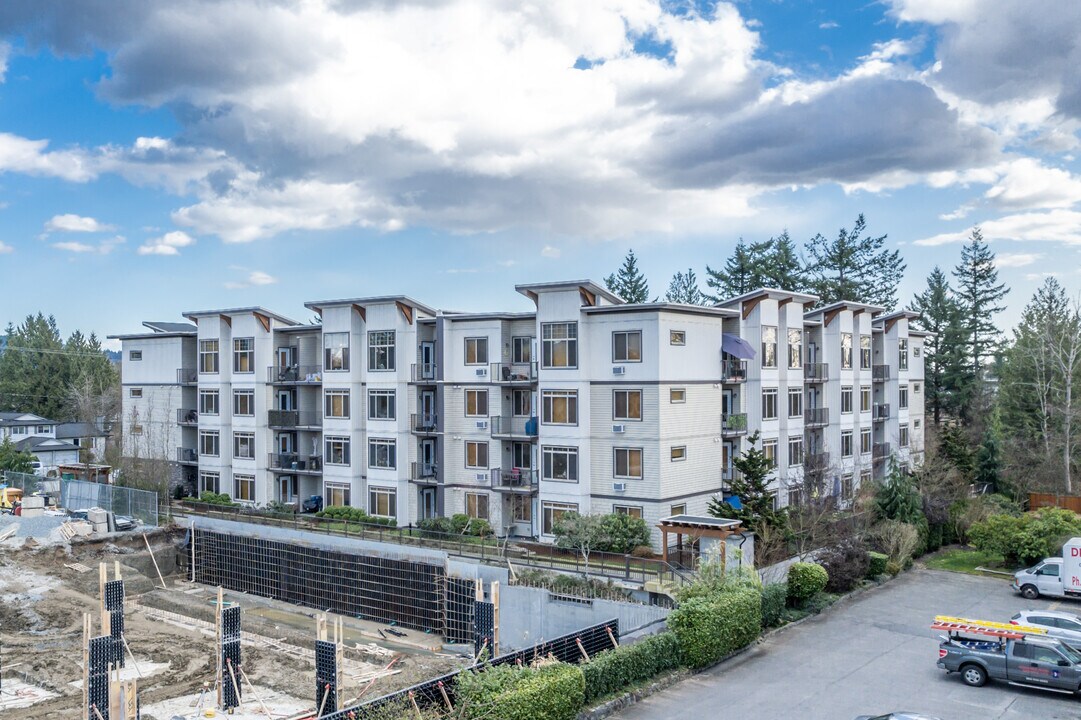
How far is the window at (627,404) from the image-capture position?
37750 mm

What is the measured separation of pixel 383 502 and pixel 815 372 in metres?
24.8

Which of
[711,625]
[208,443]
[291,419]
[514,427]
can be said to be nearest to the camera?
[711,625]

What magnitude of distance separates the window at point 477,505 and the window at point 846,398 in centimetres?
2176

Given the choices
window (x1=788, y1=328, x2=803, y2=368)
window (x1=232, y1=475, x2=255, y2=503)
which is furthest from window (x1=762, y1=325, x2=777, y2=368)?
window (x1=232, y1=475, x2=255, y2=503)

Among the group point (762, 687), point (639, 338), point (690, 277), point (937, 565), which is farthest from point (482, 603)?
point (690, 277)

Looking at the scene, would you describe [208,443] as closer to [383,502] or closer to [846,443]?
[383,502]

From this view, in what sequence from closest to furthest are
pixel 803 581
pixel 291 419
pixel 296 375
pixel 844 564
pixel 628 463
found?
pixel 803 581, pixel 844 564, pixel 628 463, pixel 291 419, pixel 296 375

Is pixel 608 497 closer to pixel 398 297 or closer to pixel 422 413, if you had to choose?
pixel 422 413

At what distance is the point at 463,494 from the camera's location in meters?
43.3

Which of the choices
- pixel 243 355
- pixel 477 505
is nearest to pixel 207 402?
pixel 243 355

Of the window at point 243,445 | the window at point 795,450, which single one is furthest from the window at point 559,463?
the window at point 243,445

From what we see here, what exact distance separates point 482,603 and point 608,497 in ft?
40.9

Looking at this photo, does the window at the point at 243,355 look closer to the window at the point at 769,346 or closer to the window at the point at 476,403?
the window at the point at 476,403

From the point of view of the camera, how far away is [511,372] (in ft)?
137
